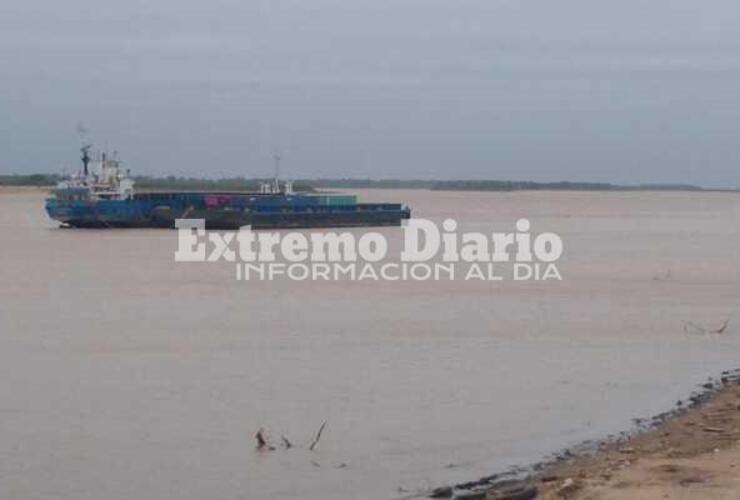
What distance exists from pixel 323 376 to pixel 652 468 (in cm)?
852

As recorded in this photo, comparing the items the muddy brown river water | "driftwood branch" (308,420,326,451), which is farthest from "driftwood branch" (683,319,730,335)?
"driftwood branch" (308,420,326,451)

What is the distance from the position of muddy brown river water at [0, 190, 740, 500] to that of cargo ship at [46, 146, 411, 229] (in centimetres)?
2550

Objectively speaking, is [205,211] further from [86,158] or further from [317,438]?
[317,438]

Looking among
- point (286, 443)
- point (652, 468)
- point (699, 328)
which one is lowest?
point (699, 328)

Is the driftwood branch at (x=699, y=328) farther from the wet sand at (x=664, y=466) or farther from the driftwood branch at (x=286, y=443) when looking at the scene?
the driftwood branch at (x=286, y=443)

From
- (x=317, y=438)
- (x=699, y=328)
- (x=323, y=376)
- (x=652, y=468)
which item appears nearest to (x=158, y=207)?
(x=699, y=328)

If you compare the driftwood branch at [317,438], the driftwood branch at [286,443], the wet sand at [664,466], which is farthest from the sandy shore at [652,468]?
the driftwood branch at [286,443]

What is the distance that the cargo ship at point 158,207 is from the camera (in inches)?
2459

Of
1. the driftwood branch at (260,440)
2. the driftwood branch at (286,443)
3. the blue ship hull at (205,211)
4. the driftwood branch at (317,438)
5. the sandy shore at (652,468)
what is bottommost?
the blue ship hull at (205,211)

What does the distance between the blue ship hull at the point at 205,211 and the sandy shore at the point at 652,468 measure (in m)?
47.6

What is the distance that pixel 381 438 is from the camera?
14484mm

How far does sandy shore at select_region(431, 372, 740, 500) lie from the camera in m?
9.62

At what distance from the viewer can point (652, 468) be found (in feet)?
34.8

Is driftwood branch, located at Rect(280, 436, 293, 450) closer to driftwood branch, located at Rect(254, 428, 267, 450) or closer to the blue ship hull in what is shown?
driftwood branch, located at Rect(254, 428, 267, 450)
